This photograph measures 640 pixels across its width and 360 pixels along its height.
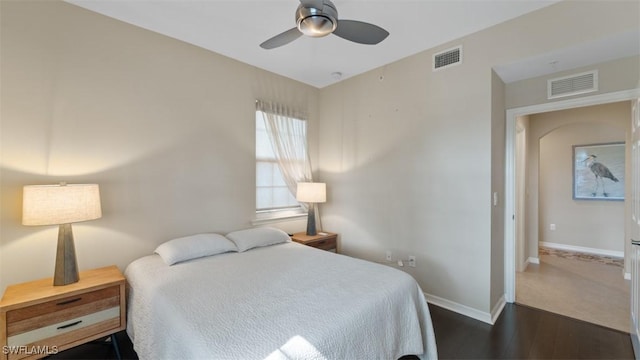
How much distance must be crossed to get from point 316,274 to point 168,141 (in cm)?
191

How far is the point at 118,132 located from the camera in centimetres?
227

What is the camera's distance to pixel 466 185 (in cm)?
255

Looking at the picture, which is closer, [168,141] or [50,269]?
[50,269]

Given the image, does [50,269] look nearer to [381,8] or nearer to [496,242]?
[381,8]

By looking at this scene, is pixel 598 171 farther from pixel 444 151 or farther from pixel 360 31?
pixel 360 31

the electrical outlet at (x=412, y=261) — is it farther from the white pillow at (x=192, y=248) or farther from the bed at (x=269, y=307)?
the white pillow at (x=192, y=248)

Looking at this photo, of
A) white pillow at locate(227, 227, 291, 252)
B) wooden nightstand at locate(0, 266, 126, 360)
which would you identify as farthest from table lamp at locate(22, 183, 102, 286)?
white pillow at locate(227, 227, 291, 252)

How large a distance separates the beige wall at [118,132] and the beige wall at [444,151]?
4.85 ft

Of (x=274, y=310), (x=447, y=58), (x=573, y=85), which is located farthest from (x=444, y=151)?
(x=274, y=310)

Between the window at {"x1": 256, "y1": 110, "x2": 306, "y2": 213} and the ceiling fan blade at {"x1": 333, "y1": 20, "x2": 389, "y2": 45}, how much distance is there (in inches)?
67.2

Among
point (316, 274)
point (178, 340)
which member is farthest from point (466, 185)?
point (178, 340)

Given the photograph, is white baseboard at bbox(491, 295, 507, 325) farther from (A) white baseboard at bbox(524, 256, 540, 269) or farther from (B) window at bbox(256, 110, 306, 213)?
(B) window at bbox(256, 110, 306, 213)

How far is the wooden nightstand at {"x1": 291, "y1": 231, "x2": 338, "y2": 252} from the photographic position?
318cm

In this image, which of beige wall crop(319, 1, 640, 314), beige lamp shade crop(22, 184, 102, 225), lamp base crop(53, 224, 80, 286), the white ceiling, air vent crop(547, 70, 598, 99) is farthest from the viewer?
air vent crop(547, 70, 598, 99)
